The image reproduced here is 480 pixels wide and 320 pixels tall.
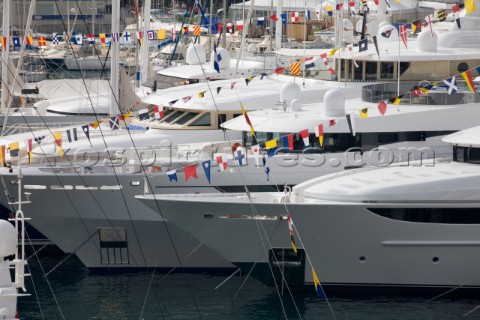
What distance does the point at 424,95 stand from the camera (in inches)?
1351

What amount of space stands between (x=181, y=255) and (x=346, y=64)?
7926 millimetres

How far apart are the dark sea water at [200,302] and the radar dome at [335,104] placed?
4520 millimetres

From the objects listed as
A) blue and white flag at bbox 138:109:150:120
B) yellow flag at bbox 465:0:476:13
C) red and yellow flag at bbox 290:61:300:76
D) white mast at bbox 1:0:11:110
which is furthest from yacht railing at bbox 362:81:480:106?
white mast at bbox 1:0:11:110

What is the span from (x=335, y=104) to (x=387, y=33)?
6.10 metres

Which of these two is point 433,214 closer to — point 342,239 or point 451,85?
point 342,239

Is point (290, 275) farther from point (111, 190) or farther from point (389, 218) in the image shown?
point (111, 190)

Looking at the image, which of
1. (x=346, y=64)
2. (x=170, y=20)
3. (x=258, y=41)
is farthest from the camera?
(x=170, y=20)

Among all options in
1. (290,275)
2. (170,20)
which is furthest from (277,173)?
(170,20)

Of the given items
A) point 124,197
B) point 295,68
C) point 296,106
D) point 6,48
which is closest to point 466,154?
point 296,106

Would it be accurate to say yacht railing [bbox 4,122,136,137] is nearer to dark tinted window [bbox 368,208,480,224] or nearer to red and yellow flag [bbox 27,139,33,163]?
red and yellow flag [bbox 27,139,33,163]

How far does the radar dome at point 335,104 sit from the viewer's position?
33531mm

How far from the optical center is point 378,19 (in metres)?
45.8

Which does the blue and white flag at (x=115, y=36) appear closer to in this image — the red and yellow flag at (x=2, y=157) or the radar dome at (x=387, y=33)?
the red and yellow flag at (x=2, y=157)

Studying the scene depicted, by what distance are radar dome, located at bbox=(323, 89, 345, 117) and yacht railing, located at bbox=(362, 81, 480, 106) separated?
5.72 ft
